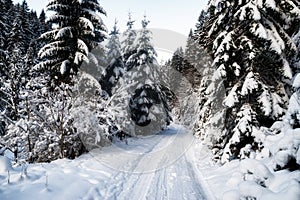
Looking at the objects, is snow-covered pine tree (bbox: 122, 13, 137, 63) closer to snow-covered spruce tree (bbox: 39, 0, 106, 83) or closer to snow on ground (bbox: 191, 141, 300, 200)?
snow-covered spruce tree (bbox: 39, 0, 106, 83)

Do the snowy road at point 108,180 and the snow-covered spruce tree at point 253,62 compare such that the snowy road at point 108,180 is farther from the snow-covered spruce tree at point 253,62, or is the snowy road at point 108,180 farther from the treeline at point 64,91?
the snow-covered spruce tree at point 253,62

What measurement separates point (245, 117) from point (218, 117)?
7.55 feet

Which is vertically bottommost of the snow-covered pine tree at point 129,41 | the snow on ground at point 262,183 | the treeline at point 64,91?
the snow on ground at point 262,183

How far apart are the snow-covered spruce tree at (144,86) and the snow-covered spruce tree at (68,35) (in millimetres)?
11279

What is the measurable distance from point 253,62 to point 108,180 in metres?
6.95

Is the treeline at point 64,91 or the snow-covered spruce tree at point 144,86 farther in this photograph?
the snow-covered spruce tree at point 144,86

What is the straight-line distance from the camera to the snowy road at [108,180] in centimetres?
673

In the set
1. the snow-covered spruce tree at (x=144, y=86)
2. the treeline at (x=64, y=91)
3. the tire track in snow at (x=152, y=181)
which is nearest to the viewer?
the tire track in snow at (x=152, y=181)

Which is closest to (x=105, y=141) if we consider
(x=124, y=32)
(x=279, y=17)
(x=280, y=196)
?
(x=279, y=17)

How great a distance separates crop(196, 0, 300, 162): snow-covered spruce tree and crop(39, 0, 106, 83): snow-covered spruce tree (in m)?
6.83

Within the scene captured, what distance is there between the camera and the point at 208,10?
1248 centimetres

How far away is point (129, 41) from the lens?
2836 cm

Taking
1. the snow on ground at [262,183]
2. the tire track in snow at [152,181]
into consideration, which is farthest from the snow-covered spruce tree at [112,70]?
the snow on ground at [262,183]

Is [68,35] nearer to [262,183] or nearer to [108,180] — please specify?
[108,180]
